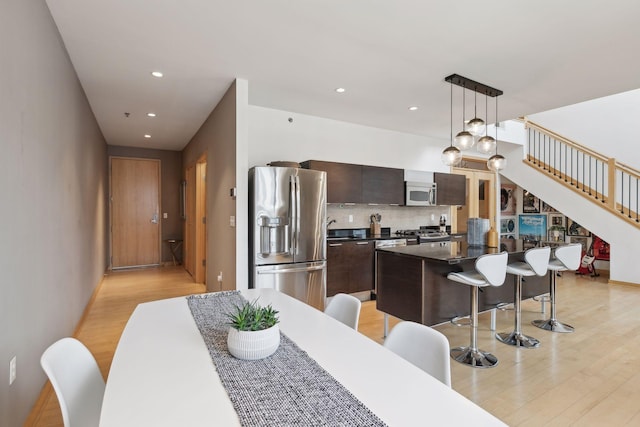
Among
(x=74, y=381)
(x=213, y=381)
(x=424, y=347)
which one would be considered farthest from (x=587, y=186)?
(x=74, y=381)

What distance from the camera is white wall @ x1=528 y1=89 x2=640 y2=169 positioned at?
20.4 feet

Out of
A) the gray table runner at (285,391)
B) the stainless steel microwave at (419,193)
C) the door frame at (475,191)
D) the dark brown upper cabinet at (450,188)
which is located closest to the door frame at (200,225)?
the stainless steel microwave at (419,193)

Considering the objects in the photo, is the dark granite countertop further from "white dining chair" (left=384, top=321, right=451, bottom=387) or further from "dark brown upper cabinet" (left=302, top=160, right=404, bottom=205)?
"dark brown upper cabinet" (left=302, top=160, right=404, bottom=205)

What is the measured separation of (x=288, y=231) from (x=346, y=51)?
1900 mm

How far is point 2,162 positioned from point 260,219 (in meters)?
2.19

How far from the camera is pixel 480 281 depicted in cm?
273

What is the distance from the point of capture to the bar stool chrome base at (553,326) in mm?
3490

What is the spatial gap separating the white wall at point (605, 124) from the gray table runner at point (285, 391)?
7.86 metres

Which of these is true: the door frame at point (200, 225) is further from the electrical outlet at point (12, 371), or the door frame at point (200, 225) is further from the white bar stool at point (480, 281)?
the white bar stool at point (480, 281)

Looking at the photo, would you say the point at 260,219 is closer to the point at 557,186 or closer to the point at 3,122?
the point at 3,122

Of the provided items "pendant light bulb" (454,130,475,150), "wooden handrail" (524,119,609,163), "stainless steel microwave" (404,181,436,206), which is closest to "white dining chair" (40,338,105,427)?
"pendant light bulb" (454,130,475,150)

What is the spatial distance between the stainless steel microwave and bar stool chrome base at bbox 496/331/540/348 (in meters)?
2.55

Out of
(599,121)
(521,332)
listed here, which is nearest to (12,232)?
(521,332)

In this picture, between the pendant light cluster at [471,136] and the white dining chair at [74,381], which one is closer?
the white dining chair at [74,381]
